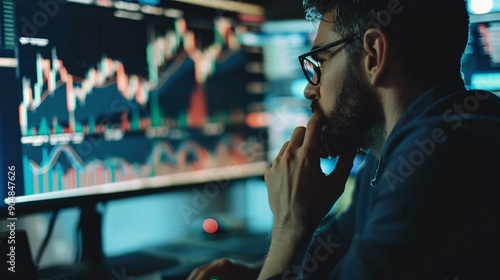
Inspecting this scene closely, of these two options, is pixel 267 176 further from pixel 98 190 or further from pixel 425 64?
pixel 98 190

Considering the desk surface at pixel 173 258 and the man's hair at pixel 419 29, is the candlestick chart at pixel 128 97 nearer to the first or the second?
the desk surface at pixel 173 258

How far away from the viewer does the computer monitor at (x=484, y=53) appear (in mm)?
1454

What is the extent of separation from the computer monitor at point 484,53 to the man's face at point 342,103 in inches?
28.2

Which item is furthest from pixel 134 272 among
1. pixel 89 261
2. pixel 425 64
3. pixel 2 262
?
pixel 425 64

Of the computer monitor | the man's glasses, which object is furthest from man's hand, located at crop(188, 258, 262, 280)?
the computer monitor

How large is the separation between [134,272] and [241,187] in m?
0.77

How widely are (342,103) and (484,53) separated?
787 millimetres

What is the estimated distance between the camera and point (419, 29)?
84 centimetres

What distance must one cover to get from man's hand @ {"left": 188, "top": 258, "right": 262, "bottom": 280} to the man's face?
292 millimetres

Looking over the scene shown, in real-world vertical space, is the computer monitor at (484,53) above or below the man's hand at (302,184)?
above

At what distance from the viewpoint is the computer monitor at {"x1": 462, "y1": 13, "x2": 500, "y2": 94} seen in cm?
145

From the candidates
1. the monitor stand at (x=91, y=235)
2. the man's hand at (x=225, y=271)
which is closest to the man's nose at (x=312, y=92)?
the man's hand at (x=225, y=271)

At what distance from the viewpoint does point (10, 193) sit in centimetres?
99

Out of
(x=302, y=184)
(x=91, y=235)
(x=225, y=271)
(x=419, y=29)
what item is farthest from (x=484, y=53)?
(x=91, y=235)
